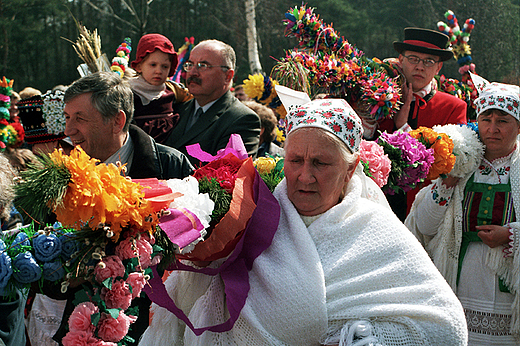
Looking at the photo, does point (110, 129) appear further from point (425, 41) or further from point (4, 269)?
point (425, 41)

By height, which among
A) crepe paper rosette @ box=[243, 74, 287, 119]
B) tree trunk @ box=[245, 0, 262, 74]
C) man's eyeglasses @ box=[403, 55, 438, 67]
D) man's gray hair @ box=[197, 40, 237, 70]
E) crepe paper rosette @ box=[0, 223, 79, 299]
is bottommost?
crepe paper rosette @ box=[0, 223, 79, 299]

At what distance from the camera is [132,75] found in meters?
4.93

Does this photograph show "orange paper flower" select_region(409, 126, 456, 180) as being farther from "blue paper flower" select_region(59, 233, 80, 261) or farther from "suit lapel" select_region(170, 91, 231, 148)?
"blue paper flower" select_region(59, 233, 80, 261)

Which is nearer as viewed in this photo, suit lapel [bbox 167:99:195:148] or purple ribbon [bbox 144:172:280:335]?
purple ribbon [bbox 144:172:280:335]

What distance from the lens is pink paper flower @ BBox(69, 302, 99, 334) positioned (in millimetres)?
1773

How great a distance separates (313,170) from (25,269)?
1.28 meters

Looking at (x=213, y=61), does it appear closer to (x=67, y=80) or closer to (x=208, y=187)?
(x=208, y=187)

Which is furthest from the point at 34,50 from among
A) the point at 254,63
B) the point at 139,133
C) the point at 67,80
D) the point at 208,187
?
the point at 208,187

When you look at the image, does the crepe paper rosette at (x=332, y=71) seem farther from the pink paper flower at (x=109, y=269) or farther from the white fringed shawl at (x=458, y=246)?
the pink paper flower at (x=109, y=269)

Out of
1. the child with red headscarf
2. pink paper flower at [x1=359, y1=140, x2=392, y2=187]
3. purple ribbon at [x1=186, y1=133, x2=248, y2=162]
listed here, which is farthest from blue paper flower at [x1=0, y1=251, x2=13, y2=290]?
the child with red headscarf

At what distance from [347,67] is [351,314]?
243cm

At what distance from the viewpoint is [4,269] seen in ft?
5.55

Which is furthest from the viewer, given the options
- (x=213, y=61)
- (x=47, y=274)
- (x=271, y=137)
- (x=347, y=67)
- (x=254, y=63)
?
(x=254, y=63)

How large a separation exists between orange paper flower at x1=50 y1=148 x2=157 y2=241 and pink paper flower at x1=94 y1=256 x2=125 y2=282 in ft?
0.26
